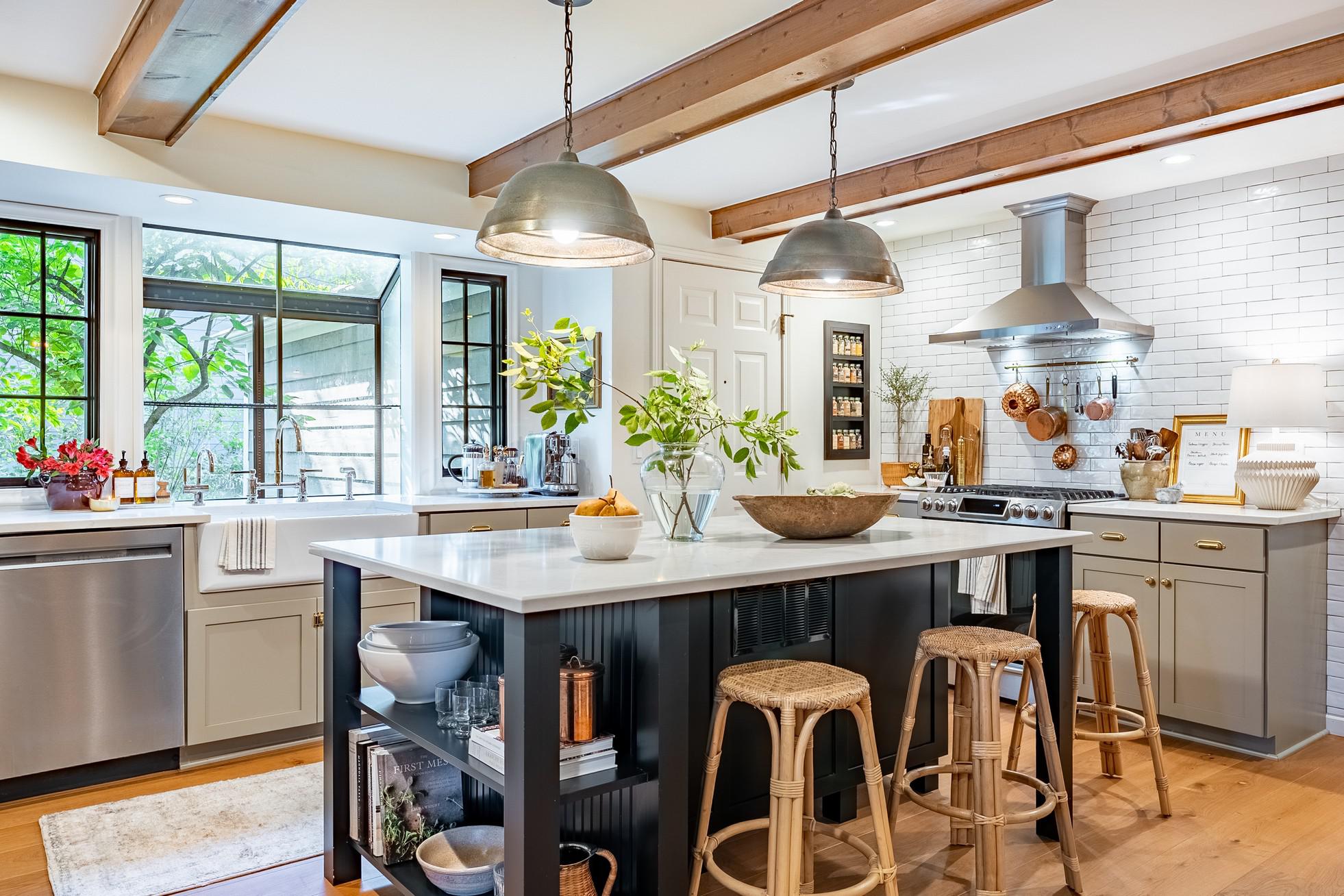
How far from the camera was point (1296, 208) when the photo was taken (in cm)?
414

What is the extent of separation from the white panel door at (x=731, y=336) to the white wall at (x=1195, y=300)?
3.61 feet

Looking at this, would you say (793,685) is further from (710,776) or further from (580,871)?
(580,871)

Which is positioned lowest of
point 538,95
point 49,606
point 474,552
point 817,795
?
point 817,795

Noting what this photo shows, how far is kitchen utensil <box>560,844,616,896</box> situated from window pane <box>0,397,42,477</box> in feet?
10.8

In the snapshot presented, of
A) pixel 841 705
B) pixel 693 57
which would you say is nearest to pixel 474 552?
pixel 841 705

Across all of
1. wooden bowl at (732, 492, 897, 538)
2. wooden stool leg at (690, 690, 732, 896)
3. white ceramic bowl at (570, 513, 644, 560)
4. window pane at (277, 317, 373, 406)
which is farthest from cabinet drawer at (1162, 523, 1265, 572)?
window pane at (277, 317, 373, 406)

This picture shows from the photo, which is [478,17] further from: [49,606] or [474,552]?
[49,606]

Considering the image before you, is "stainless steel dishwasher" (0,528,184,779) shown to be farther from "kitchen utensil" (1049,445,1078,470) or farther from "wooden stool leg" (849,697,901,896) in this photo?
"kitchen utensil" (1049,445,1078,470)

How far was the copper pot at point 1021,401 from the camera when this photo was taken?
201 inches

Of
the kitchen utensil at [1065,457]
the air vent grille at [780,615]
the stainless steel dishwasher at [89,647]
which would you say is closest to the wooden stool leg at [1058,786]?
the air vent grille at [780,615]

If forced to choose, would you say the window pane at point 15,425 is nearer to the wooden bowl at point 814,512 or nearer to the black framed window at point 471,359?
the black framed window at point 471,359

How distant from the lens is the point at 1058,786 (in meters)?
2.58

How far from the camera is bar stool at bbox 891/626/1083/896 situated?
2.35m

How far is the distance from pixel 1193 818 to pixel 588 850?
2.20 meters
